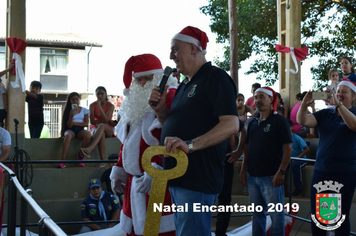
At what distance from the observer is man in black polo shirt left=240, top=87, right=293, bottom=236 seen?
4.30 meters

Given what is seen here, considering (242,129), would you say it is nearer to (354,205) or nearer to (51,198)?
(354,205)

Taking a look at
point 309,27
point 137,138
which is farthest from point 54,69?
point 137,138

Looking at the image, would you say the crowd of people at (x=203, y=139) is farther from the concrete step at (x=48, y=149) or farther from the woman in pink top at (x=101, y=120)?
the concrete step at (x=48, y=149)

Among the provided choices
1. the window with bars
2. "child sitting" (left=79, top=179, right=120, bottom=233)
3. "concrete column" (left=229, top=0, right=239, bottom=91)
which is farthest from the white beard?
the window with bars

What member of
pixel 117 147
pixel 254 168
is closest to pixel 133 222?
pixel 254 168

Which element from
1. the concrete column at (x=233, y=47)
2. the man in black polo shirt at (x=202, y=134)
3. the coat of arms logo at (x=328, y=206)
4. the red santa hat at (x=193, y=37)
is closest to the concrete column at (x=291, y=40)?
the concrete column at (x=233, y=47)

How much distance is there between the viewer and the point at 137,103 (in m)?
3.06

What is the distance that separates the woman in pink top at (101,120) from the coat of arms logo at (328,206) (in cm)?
458

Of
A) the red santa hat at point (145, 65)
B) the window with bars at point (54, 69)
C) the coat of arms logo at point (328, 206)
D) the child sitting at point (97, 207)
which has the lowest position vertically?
the child sitting at point (97, 207)

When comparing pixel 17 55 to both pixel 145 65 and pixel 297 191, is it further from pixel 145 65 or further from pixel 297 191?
pixel 297 191

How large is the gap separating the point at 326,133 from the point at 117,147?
15.7 ft

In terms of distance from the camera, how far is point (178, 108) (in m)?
2.33

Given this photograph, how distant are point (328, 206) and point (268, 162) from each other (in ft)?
2.66

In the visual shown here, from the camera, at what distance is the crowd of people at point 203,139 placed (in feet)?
7.23
